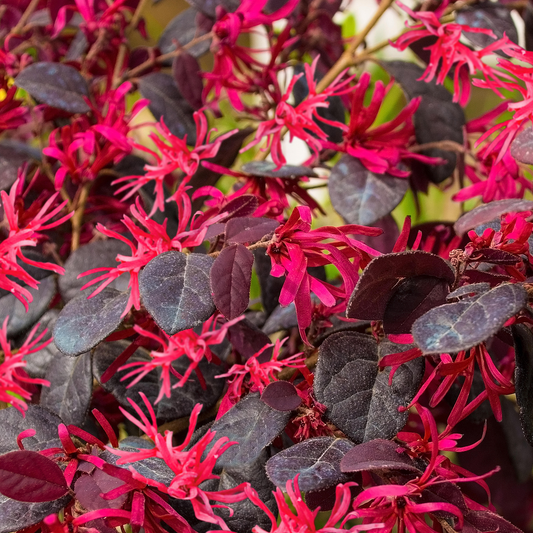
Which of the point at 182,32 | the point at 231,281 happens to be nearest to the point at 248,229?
the point at 231,281

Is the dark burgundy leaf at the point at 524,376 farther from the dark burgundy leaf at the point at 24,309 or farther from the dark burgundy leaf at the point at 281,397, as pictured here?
the dark burgundy leaf at the point at 24,309

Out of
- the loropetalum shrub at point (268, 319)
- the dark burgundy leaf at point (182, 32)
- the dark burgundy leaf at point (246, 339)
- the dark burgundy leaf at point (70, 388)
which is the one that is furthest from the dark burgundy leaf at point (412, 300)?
the dark burgundy leaf at point (182, 32)

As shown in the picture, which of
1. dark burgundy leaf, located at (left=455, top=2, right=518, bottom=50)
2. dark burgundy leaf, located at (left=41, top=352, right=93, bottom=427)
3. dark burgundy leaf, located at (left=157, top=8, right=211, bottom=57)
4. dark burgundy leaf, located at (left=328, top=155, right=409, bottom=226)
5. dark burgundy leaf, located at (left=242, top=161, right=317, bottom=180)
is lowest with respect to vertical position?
dark burgundy leaf, located at (left=41, top=352, right=93, bottom=427)

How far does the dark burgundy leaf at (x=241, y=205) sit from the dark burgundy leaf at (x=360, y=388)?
0.10 metres

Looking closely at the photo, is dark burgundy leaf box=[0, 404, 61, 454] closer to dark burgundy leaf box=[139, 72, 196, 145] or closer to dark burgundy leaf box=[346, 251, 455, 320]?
dark burgundy leaf box=[346, 251, 455, 320]

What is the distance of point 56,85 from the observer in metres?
0.50

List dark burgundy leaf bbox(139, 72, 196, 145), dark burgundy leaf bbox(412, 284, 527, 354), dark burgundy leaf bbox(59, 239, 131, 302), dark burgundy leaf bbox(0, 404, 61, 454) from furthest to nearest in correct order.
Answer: dark burgundy leaf bbox(139, 72, 196, 145), dark burgundy leaf bbox(59, 239, 131, 302), dark burgundy leaf bbox(0, 404, 61, 454), dark burgundy leaf bbox(412, 284, 527, 354)

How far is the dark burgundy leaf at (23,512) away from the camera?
0.99 ft

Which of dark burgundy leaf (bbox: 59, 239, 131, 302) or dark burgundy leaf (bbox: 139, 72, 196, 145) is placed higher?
dark burgundy leaf (bbox: 139, 72, 196, 145)

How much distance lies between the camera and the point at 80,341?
34 cm

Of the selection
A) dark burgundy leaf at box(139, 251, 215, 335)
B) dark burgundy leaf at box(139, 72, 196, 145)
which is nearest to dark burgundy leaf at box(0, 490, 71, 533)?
dark burgundy leaf at box(139, 251, 215, 335)

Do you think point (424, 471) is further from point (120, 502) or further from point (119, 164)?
point (119, 164)

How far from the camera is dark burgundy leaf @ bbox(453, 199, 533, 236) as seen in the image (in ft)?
1.17

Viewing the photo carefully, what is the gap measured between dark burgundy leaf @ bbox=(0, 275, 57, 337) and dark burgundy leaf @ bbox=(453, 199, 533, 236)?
0.33 m
